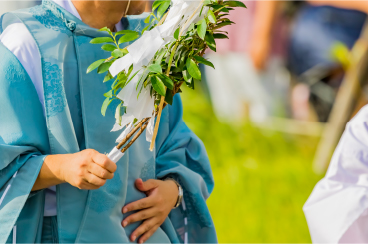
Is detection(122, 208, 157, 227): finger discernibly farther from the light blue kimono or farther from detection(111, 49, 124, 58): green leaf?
detection(111, 49, 124, 58): green leaf

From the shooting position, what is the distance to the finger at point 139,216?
137cm

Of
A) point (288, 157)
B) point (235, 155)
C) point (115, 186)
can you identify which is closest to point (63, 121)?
point (115, 186)

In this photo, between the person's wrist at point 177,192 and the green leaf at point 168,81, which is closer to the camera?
the green leaf at point 168,81

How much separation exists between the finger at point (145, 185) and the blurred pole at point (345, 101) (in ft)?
9.70

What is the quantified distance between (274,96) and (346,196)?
2916 mm

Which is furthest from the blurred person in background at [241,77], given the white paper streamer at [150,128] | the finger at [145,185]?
the white paper streamer at [150,128]

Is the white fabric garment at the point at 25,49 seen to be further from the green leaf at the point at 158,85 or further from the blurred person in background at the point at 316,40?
the blurred person in background at the point at 316,40

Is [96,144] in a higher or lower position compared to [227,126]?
higher

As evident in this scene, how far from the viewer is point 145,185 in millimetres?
1417

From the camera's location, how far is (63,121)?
50.0 inches

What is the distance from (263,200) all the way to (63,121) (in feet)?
8.55

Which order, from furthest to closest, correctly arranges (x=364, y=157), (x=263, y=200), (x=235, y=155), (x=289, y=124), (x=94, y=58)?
(x=289, y=124)
(x=235, y=155)
(x=263, y=200)
(x=364, y=157)
(x=94, y=58)

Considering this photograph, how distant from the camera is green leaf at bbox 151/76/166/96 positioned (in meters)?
1.12

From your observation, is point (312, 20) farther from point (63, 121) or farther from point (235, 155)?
point (63, 121)
